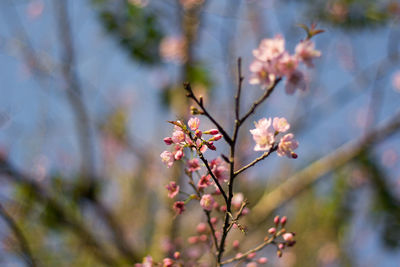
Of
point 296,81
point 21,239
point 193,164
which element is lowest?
point 193,164

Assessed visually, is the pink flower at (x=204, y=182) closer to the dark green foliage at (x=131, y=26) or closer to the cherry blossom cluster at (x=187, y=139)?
the cherry blossom cluster at (x=187, y=139)

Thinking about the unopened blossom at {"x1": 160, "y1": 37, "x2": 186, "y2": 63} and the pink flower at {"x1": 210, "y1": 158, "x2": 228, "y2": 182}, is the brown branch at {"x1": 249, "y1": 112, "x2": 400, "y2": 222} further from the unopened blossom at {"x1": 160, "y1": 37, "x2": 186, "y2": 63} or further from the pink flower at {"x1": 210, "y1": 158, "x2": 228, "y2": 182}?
the pink flower at {"x1": 210, "y1": 158, "x2": 228, "y2": 182}

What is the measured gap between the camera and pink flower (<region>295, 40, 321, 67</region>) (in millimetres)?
932

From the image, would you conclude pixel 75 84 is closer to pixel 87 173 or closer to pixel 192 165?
pixel 87 173

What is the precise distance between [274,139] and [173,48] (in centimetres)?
254

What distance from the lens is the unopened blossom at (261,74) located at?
957mm

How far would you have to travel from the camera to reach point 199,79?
10.3ft

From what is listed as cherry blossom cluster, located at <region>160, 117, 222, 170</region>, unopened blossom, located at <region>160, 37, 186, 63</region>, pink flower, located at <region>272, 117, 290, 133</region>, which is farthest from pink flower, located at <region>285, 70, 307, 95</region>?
unopened blossom, located at <region>160, 37, 186, 63</region>

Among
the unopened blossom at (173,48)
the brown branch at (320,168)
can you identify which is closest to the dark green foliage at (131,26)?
the unopened blossom at (173,48)

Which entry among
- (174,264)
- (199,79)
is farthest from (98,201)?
(174,264)

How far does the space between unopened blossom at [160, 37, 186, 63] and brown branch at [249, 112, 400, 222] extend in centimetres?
152

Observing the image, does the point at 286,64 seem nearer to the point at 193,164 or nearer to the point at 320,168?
the point at 193,164

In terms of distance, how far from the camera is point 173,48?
10.3 ft

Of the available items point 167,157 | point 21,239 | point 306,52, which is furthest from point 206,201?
point 21,239
